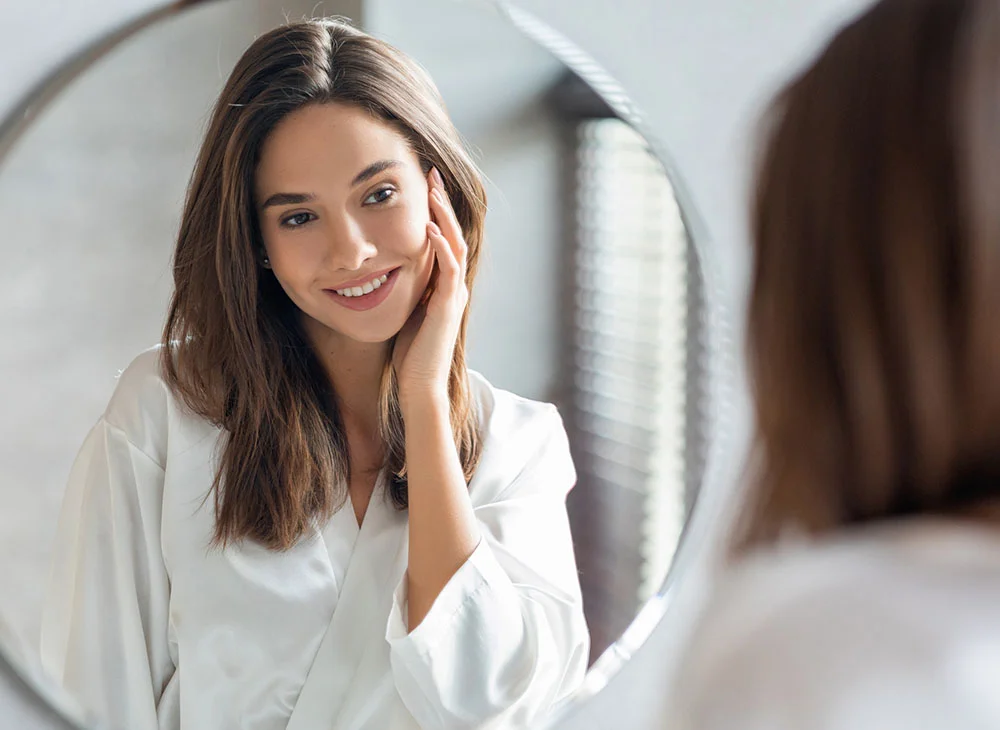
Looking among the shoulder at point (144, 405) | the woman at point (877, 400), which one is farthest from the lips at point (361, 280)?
→ the woman at point (877, 400)

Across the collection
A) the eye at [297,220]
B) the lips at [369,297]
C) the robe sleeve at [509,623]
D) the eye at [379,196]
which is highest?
the eye at [379,196]

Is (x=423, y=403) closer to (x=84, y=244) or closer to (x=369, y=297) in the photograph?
(x=369, y=297)

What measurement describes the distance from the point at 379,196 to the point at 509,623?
265 mm

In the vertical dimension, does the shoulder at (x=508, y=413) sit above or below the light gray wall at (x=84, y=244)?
below

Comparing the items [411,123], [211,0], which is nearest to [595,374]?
[411,123]

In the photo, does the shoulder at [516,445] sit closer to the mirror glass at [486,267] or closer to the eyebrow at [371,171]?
the mirror glass at [486,267]

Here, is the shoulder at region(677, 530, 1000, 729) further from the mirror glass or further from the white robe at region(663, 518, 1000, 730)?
the mirror glass

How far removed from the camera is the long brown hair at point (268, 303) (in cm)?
54

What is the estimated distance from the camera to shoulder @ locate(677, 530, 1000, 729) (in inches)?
13.9

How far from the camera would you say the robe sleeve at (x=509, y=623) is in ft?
1.92

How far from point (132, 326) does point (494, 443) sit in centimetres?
22

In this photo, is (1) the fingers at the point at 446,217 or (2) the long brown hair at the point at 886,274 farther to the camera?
(1) the fingers at the point at 446,217

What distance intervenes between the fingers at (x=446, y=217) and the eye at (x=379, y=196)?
0.09ft

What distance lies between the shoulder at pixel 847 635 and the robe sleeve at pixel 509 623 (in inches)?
7.9
